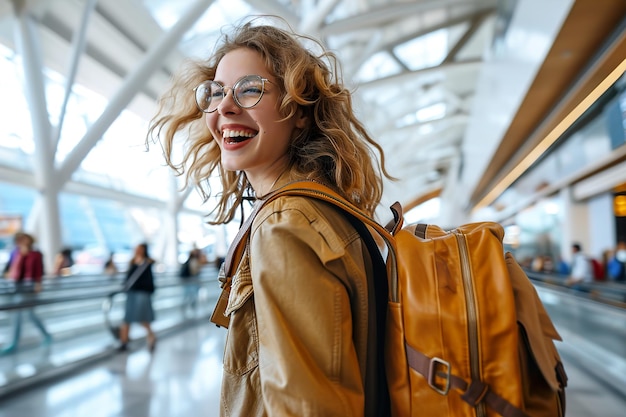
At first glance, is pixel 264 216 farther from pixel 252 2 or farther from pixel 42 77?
pixel 252 2

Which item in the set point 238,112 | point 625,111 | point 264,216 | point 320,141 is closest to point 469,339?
point 264,216

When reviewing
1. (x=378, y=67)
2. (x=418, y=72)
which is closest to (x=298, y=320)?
(x=418, y=72)

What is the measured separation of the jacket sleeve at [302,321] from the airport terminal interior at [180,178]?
2.46 ft

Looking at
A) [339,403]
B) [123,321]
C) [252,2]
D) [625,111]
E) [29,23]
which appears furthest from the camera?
[252,2]

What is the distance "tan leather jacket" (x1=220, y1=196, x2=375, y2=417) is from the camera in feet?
3.14

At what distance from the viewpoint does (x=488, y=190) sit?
23656mm

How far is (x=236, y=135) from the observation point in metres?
1.39

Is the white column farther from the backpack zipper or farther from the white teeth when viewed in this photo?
the backpack zipper

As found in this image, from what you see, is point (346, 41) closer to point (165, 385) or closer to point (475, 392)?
point (165, 385)

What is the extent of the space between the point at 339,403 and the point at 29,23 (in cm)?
1011

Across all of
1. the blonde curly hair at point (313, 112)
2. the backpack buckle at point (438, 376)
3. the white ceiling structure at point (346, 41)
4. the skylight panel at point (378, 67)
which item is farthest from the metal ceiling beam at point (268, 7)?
the skylight panel at point (378, 67)

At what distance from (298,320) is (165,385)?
16.6 ft

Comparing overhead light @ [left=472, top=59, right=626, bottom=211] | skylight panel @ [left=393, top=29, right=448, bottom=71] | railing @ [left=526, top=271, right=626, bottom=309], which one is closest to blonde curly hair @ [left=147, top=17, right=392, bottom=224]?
railing @ [left=526, top=271, right=626, bottom=309]

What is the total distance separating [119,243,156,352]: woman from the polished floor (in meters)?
0.32
